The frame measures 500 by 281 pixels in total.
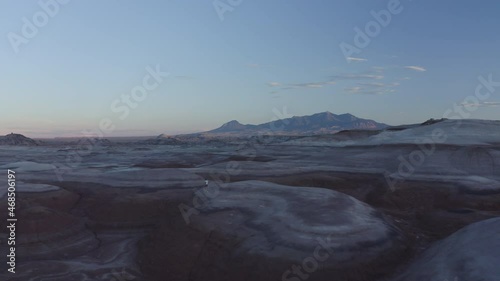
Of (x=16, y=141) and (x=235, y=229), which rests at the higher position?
(x=16, y=141)

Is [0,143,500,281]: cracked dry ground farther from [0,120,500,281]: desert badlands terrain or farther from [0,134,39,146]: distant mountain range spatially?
[0,134,39,146]: distant mountain range

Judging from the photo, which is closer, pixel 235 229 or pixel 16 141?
pixel 235 229

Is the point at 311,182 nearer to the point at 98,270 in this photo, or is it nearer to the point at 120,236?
the point at 120,236

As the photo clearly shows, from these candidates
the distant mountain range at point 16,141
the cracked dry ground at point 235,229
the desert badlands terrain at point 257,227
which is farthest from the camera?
the distant mountain range at point 16,141

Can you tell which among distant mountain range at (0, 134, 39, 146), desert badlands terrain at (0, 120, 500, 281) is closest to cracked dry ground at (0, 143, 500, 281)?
desert badlands terrain at (0, 120, 500, 281)

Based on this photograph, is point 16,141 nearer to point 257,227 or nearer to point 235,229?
point 235,229

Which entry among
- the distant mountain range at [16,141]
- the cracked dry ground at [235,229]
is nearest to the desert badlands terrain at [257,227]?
the cracked dry ground at [235,229]

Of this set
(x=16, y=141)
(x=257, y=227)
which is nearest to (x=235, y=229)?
(x=257, y=227)

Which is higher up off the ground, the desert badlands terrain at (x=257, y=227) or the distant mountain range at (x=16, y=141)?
the distant mountain range at (x=16, y=141)

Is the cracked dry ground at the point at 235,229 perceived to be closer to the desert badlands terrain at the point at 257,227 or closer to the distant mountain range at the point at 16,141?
the desert badlands terrain at the point at 257,227

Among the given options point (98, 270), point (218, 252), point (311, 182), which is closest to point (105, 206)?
point (98, 270)

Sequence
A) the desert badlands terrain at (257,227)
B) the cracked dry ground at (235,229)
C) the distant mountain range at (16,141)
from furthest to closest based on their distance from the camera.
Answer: the distant mountain range at (16,141) → the cracked dry ground at (235,229) → the desert badlands terrain at (257,227)
